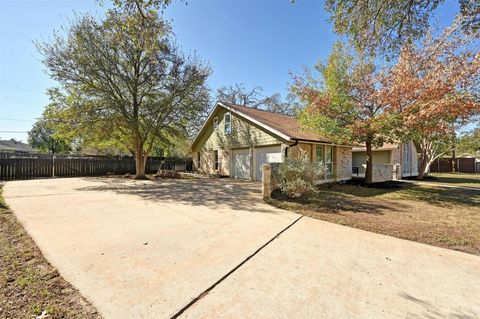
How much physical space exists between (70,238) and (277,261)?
152 inches

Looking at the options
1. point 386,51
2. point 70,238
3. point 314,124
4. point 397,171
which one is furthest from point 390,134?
point 70,238

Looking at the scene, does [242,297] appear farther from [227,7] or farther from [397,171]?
[397,171]

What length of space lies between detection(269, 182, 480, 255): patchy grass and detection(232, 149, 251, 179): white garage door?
670 cm

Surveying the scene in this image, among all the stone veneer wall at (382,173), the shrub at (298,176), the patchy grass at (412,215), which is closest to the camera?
the patchy grass at (412,215)

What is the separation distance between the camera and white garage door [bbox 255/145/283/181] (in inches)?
532

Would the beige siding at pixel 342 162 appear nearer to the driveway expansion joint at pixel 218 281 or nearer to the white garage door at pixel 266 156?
the white garage door at pixel 266 156

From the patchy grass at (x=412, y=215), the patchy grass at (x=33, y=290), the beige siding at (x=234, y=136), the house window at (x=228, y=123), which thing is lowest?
the patchy grass at (x=412, y=215)

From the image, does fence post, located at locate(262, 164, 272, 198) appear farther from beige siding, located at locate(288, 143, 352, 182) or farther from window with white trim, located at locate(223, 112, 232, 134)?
window with white trim, located at locate(223, 112, 232, 134)

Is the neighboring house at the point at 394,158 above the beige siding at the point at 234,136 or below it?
below

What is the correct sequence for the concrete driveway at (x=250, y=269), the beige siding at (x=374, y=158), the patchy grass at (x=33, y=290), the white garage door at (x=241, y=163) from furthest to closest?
the beige siding at (x=374, y=158) → the white garage door at (x=241, y=163) → the concrete driveway at (x=250, y=269) → the patchy grass at (x=33, y=290)

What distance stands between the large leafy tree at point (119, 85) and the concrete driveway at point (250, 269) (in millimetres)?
8876

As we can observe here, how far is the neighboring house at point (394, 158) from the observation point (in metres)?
17.6

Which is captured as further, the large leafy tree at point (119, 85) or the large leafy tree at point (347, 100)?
the large leafy tree at point (119, 85)

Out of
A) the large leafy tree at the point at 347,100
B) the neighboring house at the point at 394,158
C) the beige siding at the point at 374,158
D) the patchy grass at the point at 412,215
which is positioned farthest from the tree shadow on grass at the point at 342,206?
the beige siding at the point at 374,158
